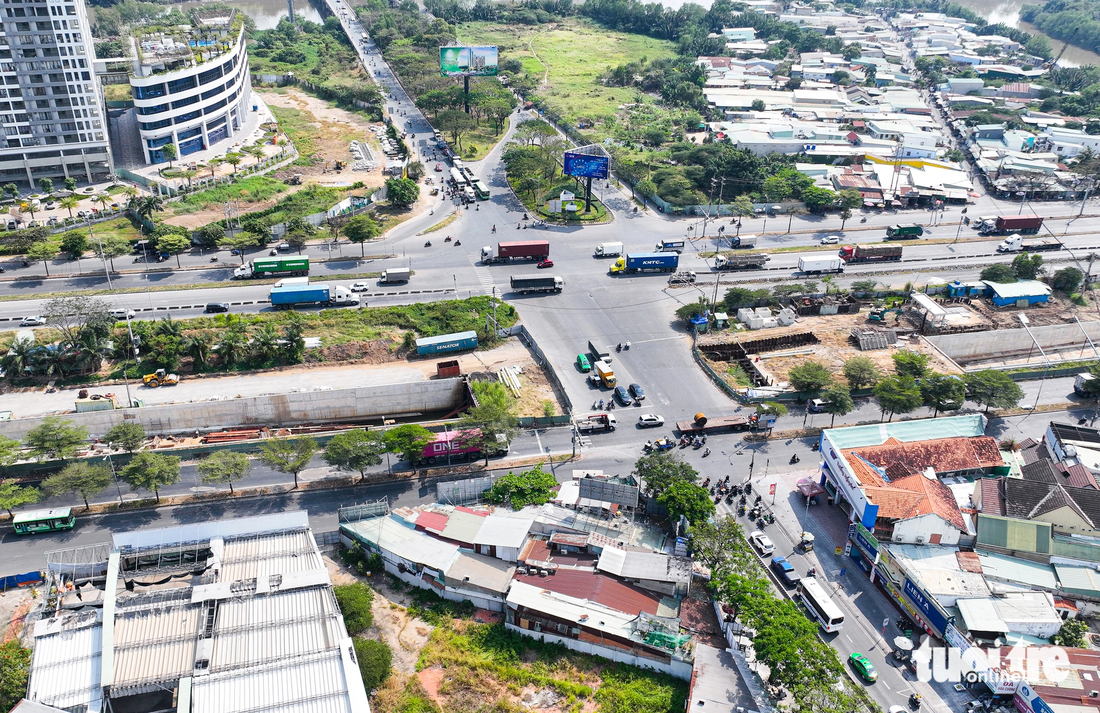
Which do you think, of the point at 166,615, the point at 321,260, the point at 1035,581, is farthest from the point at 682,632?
the point at 321,260

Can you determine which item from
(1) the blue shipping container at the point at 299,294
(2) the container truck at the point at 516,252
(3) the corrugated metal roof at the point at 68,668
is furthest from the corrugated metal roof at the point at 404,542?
(2) the container truck at the point at 516,252

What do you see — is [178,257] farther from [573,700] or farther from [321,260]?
[573,700]

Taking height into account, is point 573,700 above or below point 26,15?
below

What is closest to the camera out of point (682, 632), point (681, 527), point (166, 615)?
point (166, 615)

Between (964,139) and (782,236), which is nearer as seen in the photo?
(782,236)

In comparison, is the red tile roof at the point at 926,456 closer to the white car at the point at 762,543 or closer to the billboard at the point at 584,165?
the white car at the point at 762,543

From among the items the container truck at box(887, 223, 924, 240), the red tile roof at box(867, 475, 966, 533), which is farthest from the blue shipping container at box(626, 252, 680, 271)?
the red tile roof at box(867, 475, 966, 533)
